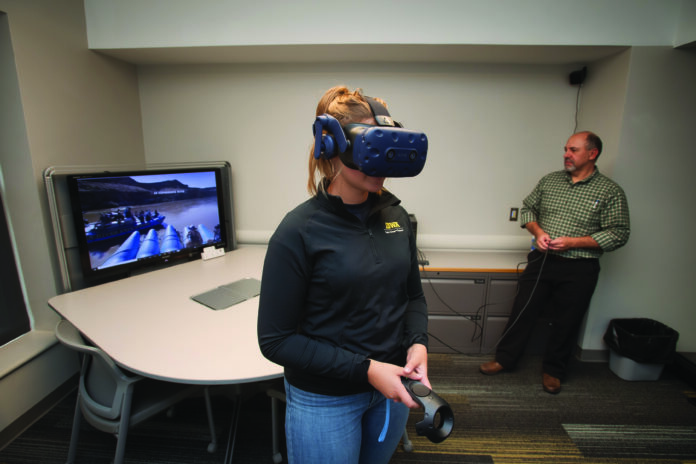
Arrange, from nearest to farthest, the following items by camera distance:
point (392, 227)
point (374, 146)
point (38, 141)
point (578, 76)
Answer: point (374, 146) < point (392, 227) < point (38, 141) < point (578, 76)

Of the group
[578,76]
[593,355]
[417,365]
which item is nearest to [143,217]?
[417,365]

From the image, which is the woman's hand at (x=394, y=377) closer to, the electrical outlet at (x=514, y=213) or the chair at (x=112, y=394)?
the chair at (x=112, y=394)

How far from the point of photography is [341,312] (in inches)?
32.4

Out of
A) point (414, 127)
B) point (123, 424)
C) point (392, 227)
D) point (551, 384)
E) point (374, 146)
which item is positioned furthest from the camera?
point (414, 127)

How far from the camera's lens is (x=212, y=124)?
284 centimetres

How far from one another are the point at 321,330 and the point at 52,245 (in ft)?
6.53

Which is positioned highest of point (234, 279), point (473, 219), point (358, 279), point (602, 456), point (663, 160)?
point (663, 160)

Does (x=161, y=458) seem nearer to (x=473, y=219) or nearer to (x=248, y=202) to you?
(x=248, y=202)

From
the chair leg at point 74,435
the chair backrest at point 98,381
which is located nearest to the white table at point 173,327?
the chair backrest at point 98,381

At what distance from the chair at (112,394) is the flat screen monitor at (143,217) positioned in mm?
634

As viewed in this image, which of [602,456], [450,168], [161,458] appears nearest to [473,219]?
[450,168]

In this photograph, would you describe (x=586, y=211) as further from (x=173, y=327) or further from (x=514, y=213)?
(x=173, y=327)

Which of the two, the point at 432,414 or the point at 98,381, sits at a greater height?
the point at 432,414

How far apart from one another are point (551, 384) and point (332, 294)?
2.17m
